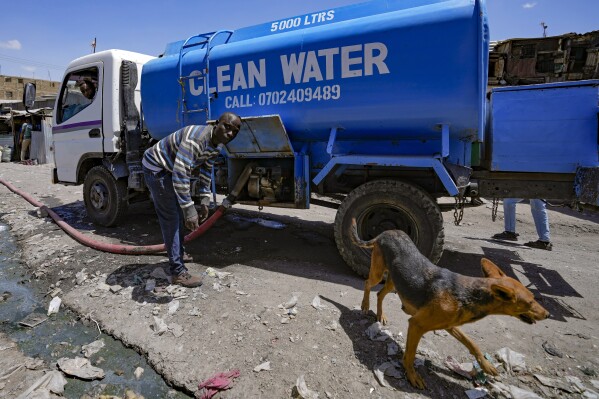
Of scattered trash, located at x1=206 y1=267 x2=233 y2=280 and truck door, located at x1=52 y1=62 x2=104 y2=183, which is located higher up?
truck door, located at x1=52 y1=62 x2=104 y2=183

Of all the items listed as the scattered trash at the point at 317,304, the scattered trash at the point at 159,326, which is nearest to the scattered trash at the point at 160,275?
the scattered trash at the point at 159,326

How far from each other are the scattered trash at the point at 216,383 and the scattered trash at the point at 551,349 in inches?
85.2

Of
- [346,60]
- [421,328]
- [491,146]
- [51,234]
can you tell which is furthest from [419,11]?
[51,234]

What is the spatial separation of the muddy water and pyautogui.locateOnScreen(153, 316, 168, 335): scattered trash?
0.20 meters

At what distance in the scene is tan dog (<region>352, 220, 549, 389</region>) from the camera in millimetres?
1710

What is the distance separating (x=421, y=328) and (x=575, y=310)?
216 centimetres

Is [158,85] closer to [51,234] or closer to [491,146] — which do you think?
[51,234]

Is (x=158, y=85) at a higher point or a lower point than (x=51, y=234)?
higher

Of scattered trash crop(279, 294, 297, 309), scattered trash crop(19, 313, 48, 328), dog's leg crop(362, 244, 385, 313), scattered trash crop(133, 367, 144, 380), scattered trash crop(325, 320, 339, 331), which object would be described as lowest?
scattered trash crop(133, 367, 144, 380)

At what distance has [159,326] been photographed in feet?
8.42

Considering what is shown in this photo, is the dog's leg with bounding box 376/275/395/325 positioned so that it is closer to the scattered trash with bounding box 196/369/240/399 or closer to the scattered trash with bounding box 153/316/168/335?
the scattered trash with bounding box 196/369/240/399

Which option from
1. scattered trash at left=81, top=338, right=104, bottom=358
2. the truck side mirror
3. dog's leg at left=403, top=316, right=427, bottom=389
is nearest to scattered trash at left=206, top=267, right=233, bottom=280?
scattered trash at left=81, top=338, right=104, bottom=358

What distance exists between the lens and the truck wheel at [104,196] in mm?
5172

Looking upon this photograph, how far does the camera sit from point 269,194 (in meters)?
4.14
